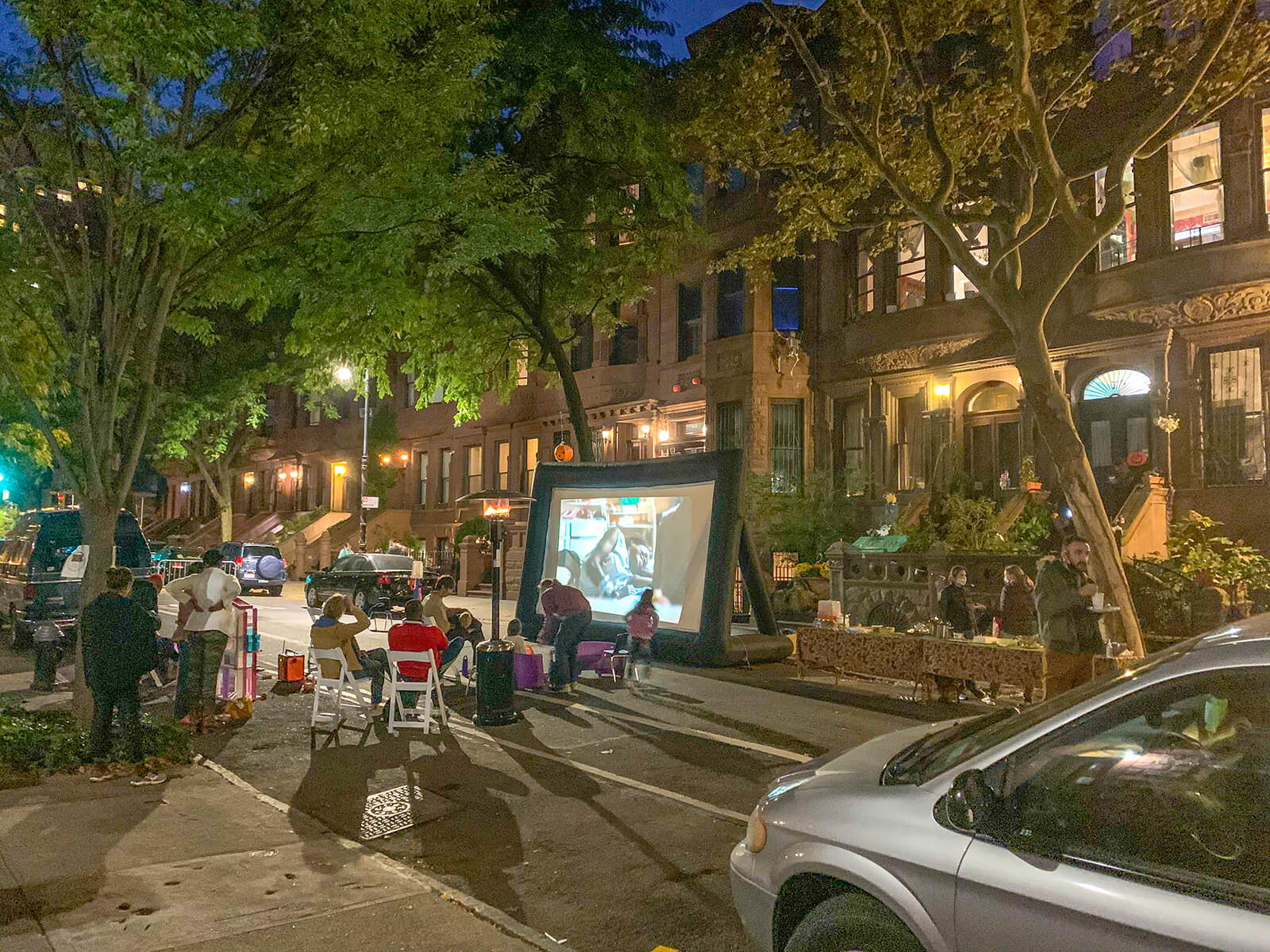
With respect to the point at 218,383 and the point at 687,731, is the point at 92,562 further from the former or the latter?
the point at 218,383

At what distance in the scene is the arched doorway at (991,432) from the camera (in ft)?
70.6

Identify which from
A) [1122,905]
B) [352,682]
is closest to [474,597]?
[352,682]

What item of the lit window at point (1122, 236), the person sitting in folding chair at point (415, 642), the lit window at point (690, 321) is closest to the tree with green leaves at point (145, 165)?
the person sitting in folding chair at point (415, 642)

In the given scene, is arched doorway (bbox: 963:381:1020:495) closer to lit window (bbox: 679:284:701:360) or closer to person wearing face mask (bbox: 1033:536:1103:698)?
lit window (bbox: 679:284:701:360)

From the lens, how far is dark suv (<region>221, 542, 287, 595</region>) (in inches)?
1136

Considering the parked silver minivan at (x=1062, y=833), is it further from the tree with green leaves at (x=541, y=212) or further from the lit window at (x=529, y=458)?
the lit window at (x=529, y=458)

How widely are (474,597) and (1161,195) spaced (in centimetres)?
2065

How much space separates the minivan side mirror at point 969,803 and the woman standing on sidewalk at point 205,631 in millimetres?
8618

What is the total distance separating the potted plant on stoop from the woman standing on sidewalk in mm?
15215

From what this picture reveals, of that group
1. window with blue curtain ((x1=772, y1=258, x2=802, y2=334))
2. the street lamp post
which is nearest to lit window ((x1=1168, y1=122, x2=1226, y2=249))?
window with blue curtain ((x1=772, y1=258, x2=802, y2=334))

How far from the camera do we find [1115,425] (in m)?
19.9

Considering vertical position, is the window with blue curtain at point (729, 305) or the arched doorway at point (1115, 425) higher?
the window with blue curtain at point (729, 305)

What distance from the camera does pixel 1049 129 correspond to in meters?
19.7

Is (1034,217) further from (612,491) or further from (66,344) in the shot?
(66,344)
